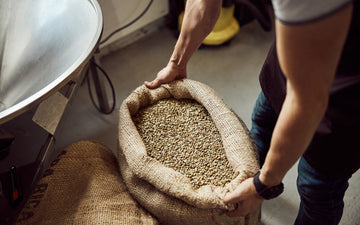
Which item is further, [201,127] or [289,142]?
[201,127]

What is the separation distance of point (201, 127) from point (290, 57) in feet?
1.73

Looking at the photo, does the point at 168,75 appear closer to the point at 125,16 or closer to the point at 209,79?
the point at 209,79

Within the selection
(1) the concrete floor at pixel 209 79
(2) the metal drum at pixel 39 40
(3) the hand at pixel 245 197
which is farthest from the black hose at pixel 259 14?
(3) the hand at pixel 245 197

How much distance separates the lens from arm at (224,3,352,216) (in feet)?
1.35

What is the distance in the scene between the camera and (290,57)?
44 cm

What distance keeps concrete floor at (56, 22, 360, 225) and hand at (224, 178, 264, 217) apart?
44 cm

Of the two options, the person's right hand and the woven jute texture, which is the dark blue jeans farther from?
the woven jute texture

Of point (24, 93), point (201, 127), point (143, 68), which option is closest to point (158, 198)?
point (201, 127)

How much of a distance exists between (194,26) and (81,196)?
539 millimetres

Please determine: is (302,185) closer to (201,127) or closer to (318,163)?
(318,163)

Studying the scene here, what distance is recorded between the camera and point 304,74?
45 centimetres

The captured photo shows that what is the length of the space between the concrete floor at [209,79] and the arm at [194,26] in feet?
1.85

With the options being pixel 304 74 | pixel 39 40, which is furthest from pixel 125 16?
pixel 304 74

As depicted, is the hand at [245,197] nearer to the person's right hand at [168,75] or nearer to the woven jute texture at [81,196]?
the woven jute texture at [81,196]
